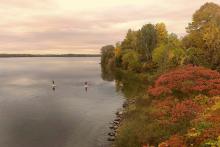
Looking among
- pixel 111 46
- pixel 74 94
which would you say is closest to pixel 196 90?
pixel 74 94

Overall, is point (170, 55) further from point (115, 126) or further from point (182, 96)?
point (115, 126)

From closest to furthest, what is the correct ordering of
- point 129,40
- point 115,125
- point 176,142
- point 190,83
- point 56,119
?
point 176,142 → point 190,83 → point 115,125 → point 56,119 → point 129,40

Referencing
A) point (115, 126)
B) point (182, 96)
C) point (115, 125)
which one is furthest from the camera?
point (115, 125)

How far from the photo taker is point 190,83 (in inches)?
1603

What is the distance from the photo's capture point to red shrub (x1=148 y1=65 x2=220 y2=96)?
38.2 meters

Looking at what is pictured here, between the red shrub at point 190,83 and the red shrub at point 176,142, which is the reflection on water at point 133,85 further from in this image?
the red shrub at point 176,142

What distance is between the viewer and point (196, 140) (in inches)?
861

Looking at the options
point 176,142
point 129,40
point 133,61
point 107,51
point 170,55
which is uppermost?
point 129,40

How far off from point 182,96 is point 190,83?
2.63m

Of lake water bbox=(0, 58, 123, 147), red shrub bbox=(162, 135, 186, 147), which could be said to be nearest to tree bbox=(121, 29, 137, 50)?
lake water bbox=(0, 58, 123, 147)

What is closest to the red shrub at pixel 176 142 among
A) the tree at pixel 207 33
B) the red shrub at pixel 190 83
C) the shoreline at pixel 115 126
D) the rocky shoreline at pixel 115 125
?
the shoreline at pixel 115 126

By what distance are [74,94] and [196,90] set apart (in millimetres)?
37737

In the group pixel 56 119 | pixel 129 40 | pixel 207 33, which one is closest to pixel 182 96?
pixel 56 119

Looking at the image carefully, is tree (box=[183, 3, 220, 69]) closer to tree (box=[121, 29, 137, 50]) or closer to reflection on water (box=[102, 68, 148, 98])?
reflection on water (box=[102, 68, 148, 98])
